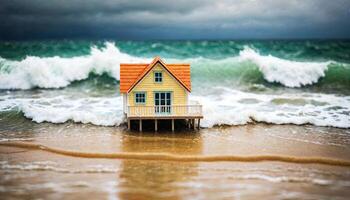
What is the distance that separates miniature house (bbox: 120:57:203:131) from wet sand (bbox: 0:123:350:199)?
1.08 metres

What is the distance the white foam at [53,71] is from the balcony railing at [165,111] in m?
15.9

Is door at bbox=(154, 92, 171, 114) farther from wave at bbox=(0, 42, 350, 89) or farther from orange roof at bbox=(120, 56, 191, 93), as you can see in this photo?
wave at bbox=(0, 42, 350, 89)

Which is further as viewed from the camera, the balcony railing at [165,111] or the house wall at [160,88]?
the house wall at [160,88]

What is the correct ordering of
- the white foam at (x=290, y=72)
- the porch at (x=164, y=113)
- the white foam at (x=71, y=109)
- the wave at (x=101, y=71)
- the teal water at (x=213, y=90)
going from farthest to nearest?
the white foam at (x=290, y=72), the wave at (x=101, y=71), the teal water at (x=213, y=90), the white foam at (x=71, y=109), the porch at (x=164, y=113)

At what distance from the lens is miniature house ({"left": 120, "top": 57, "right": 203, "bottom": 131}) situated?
71.2 feet

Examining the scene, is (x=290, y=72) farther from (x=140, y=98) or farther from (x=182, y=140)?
(x=182, y=140)

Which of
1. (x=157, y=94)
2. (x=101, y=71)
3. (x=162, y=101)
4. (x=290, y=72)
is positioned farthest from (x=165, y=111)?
(x=290, y=72)

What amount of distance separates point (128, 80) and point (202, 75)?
58.9ft

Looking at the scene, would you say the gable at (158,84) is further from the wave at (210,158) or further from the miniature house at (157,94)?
the wave at (210,158)

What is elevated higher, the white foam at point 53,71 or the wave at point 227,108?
the white foam at point 53,71

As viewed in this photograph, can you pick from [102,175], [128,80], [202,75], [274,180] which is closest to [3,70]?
[202,75]

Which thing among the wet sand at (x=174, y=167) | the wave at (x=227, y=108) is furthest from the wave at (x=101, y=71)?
the wet sand at (x=174, y=167)

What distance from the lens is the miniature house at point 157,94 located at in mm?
21688

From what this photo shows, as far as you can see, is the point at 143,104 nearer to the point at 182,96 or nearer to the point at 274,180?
the point at 182,96
